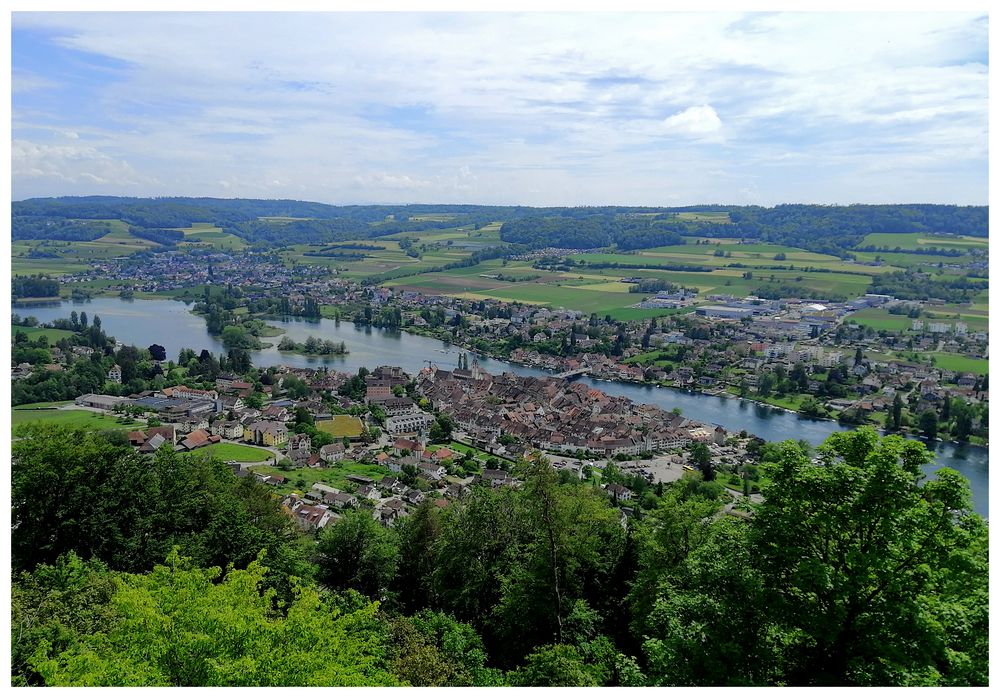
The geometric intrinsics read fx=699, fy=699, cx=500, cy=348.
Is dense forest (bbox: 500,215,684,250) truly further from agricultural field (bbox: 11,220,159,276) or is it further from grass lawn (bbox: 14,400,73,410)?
grass lawn (bbox: 14,400,73,410)

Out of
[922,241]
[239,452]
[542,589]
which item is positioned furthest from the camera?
→ [922,241]

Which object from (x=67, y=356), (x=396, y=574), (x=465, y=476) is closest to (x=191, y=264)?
(x=67, y=356)

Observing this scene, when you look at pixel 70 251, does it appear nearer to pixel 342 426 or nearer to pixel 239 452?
pixel 342 426

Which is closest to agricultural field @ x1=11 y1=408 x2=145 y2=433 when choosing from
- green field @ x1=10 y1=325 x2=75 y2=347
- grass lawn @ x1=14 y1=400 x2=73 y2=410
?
grass lawn @ x1=14 y1=400 x2=73 y2=410

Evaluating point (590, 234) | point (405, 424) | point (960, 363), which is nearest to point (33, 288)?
point (405, 424)

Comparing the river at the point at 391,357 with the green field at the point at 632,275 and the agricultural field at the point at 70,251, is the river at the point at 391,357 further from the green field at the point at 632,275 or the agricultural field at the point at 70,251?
the agricultural field at the point at 70,251

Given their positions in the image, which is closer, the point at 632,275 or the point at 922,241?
the point at 632,275

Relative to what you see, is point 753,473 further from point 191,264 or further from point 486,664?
point 191,264
